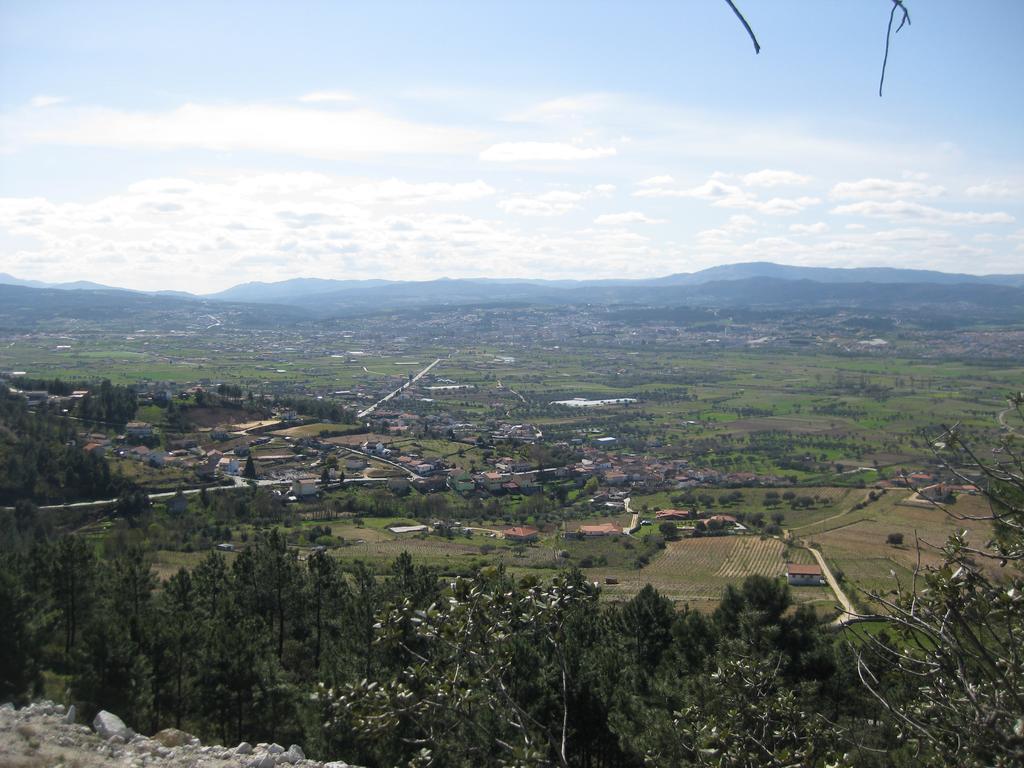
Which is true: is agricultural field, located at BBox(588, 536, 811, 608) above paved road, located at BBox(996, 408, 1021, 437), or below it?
below

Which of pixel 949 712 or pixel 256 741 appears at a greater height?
pixel 949 712

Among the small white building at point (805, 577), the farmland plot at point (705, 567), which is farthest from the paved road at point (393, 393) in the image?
the small white building at point (805, 577)

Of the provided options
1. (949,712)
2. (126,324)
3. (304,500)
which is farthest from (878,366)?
(126,324)

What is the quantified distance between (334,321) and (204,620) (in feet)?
489

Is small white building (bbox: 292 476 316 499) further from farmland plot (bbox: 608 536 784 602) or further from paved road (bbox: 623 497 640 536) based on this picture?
farmland plot (bbox: 608 536 784 602)

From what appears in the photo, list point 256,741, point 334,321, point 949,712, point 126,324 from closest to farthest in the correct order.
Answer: point 949,712, point 256,741, point 126,324, point 334,321

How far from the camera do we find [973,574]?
2.97 metres

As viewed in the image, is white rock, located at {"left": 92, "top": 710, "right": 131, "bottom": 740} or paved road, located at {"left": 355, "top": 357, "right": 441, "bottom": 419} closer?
white rock, located at {"left": 92, "top": 710, "right": 131, "bottom": 740}

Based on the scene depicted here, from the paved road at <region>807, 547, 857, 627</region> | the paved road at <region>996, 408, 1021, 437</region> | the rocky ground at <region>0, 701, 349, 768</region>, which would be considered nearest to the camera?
the paved road at <region>996, 408, 1021, 437</region>

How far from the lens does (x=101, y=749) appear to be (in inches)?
241

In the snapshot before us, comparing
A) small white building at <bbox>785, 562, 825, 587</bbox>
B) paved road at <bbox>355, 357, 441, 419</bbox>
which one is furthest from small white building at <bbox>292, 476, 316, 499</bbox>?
small white building at <bbox>785, 562, 825, 587</bbox>

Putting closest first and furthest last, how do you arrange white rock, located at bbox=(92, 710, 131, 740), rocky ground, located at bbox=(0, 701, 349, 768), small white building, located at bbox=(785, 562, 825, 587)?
rocky ground, located at bbox=(0, 701, 349, 768)
white rock, located at bbox=(92, 710, 131, 740)
small white building, located at bbox=(785, 562, 825, 587)

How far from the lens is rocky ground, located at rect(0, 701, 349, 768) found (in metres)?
5.75

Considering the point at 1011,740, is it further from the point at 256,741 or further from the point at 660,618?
the point at 660,618
